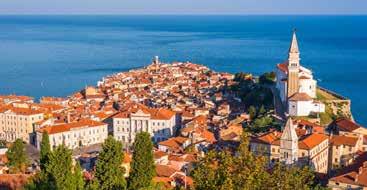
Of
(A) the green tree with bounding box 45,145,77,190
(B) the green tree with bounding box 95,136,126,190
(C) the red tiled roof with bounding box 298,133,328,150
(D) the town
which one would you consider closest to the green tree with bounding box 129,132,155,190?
(D) the town

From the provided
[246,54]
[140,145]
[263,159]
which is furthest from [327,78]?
[263,159]

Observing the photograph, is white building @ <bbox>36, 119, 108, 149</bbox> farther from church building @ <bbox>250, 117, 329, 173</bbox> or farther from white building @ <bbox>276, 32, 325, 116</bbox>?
church building @ <bbox>250, 117, 329, 173</bbox>

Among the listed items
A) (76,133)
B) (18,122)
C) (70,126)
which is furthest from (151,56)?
(76,133)

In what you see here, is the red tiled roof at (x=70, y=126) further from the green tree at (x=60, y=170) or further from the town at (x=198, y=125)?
the green tree at (x=60, y=170)

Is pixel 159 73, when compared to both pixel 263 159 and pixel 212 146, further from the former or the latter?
pixel 263 159

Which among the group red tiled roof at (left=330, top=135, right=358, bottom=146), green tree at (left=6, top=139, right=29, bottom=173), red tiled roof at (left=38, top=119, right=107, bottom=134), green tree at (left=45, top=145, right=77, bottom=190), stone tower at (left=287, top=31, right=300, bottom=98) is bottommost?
green tree at (left=6, top=139, right=29, bottom=173)

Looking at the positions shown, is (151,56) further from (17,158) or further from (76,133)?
(17,158)
